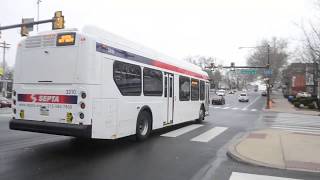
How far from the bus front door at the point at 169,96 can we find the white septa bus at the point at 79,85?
215 centimetres

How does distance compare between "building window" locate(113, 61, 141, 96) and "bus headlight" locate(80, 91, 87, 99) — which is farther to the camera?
"building window" locate(113, 61, 141, 96)

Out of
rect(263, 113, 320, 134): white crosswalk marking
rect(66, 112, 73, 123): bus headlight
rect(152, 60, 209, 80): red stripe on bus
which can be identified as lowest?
rect(263, 113, 320, 134): white crosswalk marking

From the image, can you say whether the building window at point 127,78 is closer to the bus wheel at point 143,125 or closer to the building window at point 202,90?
the bus wheel at point 143,125

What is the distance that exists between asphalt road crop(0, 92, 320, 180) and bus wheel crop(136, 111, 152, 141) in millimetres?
279

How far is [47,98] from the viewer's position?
856 centimetres

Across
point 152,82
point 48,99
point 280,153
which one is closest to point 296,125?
point 280,153

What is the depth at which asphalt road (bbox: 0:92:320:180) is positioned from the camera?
666cm

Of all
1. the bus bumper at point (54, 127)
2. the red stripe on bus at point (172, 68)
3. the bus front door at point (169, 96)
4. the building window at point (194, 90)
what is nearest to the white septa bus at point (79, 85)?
the bus bumper at point (54, 127)

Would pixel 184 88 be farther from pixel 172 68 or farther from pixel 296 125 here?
pixel 296 125

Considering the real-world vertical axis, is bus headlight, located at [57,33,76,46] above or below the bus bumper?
above

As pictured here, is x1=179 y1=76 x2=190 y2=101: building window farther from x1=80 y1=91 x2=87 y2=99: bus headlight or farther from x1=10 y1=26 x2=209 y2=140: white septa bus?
x1=80 y1=91 x2=87 y2=99: bus headlight

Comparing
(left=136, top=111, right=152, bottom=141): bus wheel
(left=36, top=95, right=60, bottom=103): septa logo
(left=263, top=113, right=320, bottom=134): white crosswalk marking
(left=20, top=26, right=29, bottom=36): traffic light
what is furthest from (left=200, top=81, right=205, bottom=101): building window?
(left=20, top=26, right=29, bottom=36): traffic light

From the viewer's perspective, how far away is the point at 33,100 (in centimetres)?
875

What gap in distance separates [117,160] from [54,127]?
1.73 metres
